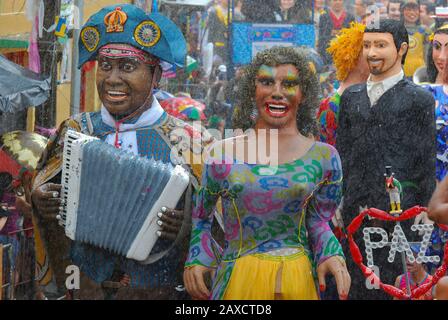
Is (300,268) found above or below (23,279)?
above

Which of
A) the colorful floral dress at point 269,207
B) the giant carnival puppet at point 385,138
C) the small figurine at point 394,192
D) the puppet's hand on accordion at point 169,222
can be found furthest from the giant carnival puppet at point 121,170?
the giant carnival puppet at point 385,138

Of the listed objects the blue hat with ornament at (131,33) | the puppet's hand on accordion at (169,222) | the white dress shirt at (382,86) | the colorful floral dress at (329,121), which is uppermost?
the blue hat with ornament at (131,33)

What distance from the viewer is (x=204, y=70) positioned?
682 inches

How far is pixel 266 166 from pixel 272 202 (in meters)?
0.18

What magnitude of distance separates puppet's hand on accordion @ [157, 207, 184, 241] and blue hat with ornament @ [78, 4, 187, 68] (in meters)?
0.93

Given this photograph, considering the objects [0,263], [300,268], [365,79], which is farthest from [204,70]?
[300,268]

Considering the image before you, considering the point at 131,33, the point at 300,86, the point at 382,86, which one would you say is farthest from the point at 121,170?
the point at 382,86

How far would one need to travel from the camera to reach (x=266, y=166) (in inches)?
209

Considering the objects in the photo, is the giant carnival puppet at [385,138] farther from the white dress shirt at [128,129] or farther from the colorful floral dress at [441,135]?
the white dress shirt at [128,129]

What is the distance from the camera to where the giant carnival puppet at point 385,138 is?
22.9ft

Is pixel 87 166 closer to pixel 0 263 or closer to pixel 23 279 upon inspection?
pixel 0 263

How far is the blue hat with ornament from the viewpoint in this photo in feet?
20.0

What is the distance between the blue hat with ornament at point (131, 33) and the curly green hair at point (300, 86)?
2.09 feet
